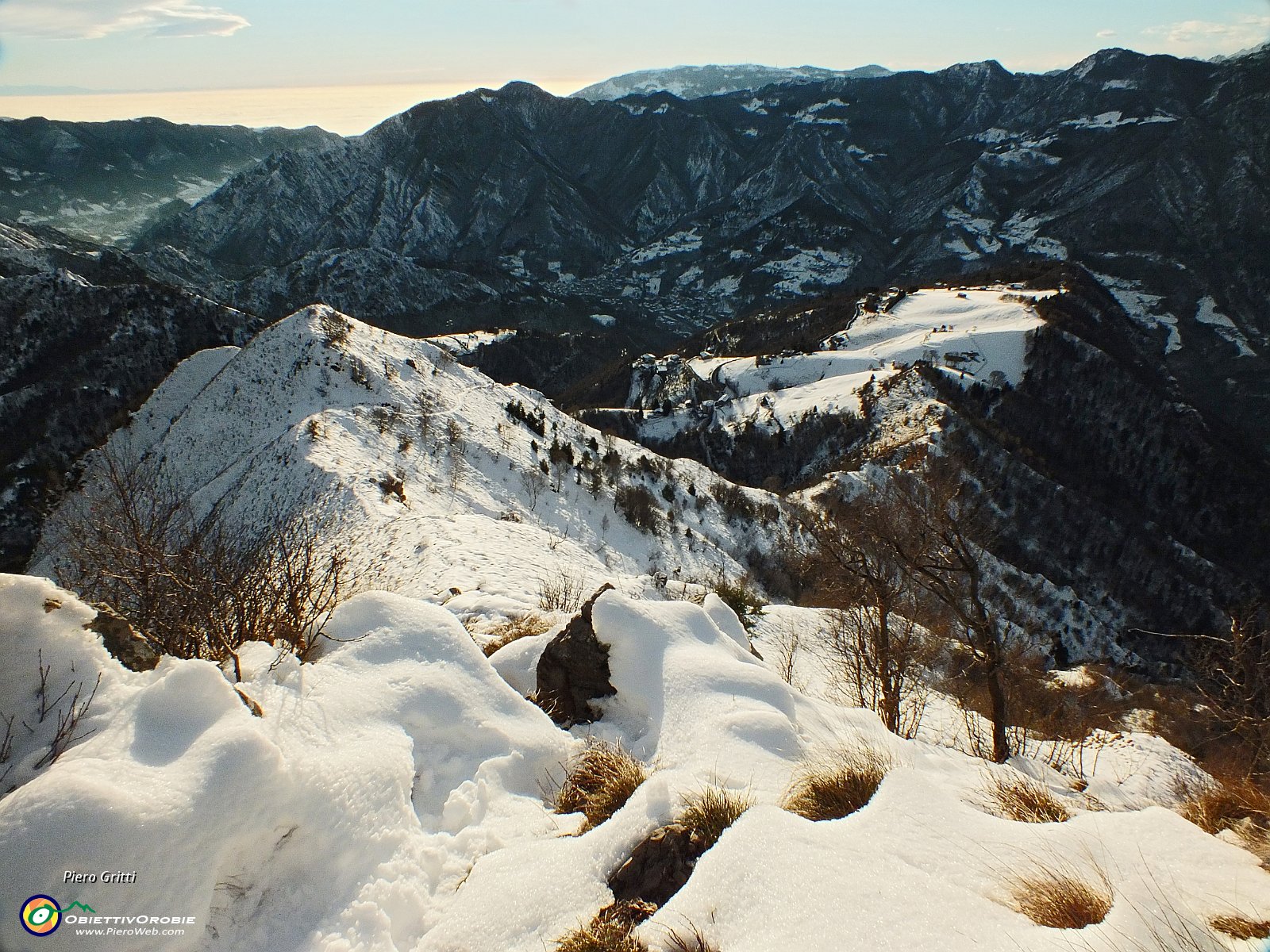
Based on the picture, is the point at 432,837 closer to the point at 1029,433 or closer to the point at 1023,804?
the point at 1023,804

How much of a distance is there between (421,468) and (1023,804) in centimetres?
3183

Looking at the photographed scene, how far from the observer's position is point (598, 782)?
5.49 metres

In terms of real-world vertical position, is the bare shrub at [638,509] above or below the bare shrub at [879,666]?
below

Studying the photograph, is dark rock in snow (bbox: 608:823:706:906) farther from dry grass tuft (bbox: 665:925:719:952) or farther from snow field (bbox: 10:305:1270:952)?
dry grass tuft (bbox: 665:925:719:952)

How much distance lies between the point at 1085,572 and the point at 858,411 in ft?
85.7

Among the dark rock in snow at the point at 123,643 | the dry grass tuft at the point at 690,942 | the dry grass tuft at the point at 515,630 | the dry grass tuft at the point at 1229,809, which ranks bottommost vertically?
the dry grass tuft at the point at 515,630

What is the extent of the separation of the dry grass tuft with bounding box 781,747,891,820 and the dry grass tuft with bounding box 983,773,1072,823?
94 centimetres

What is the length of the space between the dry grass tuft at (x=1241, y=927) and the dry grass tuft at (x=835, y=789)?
6.44 feet

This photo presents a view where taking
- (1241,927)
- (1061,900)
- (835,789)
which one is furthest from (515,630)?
(1241,927)

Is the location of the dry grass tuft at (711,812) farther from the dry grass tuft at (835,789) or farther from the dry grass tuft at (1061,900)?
the dry grass tuft at (1061,900)

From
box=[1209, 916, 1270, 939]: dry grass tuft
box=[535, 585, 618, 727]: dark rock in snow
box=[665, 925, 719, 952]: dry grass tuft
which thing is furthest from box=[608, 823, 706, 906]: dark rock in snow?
box=[535, 585, 618, 727]: dark rock in snow

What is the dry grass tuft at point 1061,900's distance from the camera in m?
3.20

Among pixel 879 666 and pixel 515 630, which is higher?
pixel 515 630

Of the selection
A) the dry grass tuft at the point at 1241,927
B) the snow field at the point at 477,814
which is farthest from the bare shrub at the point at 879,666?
the dry grass tuft at the point at 1241,927
